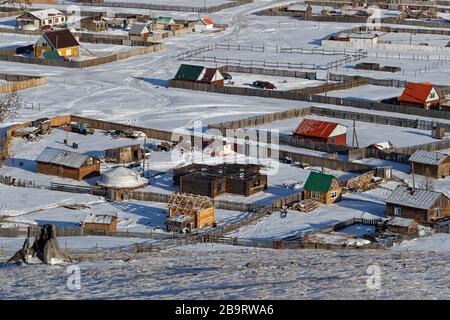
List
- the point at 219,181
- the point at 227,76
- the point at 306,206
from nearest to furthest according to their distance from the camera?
the point at 306,206
the point at 219,181
the point at 227,76

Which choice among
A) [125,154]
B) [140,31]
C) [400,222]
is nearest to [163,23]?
[140,31]

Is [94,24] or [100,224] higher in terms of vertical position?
[94,24]

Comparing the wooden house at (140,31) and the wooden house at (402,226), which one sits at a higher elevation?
the wooden house at (140,31)

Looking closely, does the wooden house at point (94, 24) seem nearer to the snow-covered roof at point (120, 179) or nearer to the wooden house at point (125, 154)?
the wooden house at point (125, 154)

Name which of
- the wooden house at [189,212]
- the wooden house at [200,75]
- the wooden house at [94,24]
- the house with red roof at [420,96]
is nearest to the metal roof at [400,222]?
the wooden house at [189,212]

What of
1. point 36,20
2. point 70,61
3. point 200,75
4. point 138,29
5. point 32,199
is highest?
point 36,20

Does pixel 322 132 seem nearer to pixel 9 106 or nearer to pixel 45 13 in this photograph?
pixel 9 106
